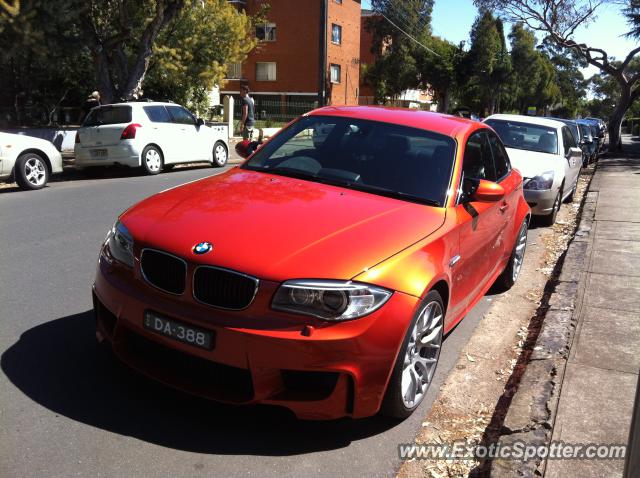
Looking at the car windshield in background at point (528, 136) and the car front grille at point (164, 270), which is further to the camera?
the car windshield in background at point (528, 136)

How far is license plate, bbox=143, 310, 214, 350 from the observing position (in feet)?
9.45

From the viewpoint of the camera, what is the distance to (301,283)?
9.30 feet

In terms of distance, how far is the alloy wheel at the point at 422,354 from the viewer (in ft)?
10.8

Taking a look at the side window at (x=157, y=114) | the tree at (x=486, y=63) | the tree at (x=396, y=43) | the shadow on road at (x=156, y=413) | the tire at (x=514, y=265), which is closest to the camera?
the shadow on road at (x=156, y=413)

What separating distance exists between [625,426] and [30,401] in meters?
3.39

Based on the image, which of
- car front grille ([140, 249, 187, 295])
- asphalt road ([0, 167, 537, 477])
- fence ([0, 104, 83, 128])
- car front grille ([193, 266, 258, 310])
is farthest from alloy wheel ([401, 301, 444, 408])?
fence ([0, 104, 83, 128])

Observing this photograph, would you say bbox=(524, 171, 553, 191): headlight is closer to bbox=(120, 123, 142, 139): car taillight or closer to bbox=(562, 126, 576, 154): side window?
bbox=(562, 126, 576, 154): side window

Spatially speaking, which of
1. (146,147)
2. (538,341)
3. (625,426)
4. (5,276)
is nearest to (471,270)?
(538,341)

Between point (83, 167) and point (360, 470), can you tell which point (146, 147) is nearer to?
point (83, 167)

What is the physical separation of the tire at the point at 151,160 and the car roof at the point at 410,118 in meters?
8.44

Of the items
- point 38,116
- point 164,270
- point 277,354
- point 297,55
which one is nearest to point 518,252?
point 277,354

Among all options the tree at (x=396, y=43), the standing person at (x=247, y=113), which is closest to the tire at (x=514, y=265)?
the standing person at (x=247, y=113)

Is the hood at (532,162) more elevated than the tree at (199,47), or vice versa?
the tree at (199,47)

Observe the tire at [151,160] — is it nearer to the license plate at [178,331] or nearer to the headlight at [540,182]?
the headlight at [540,182]
